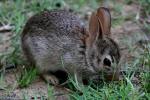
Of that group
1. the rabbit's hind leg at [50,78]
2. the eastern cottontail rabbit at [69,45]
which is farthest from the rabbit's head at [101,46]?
the rabbit's hind leg at [50,78]

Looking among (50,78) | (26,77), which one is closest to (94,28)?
(50,78)

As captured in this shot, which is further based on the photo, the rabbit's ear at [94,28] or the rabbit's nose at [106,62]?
the rabbit's ear at [94,28]

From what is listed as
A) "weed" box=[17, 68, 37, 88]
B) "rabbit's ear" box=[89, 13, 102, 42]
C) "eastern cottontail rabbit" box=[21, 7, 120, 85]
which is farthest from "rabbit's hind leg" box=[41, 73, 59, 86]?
"rabbit's ear" box=[89, 13, 102, 42]

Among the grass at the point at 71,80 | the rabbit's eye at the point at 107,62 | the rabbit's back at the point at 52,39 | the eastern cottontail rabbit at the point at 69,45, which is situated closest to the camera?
the grass at the point at 71,80

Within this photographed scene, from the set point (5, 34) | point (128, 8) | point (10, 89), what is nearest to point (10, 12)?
point (5, 34)

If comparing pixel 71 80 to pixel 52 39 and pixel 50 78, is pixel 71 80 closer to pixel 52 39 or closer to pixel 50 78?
pixel 50 78

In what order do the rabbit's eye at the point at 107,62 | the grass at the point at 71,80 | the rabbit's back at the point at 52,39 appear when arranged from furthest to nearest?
the rabbit's back at the point at 52,39 → the rabbit's eye at the point at 107,62 → the grass at the point at 71,80

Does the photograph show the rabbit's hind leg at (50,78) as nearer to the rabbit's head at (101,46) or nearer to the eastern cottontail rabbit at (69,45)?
the eastern cottontail rabbit at (69,45)
